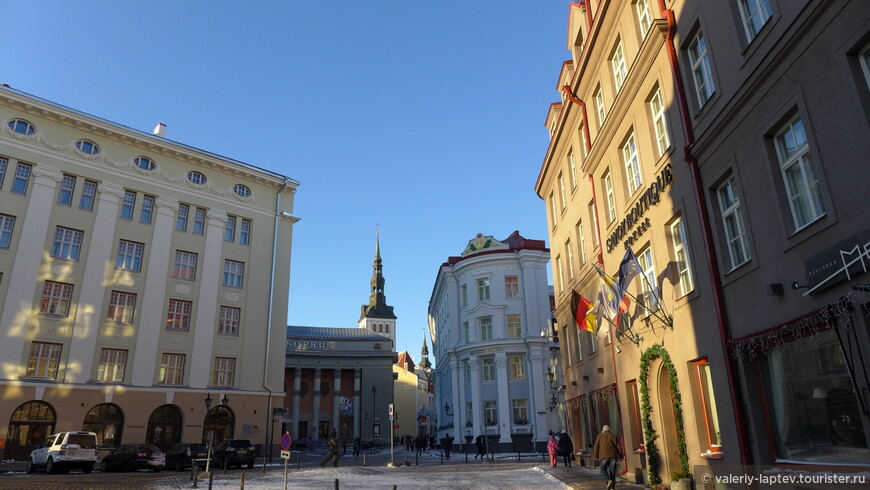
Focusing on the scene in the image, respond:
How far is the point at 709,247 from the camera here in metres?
12.9

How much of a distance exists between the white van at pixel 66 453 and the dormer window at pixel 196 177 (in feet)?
67.4

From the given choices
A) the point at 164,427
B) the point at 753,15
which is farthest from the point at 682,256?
the point at 164,427

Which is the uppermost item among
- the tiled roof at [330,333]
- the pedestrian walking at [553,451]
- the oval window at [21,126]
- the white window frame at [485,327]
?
the oval window at [21,126]

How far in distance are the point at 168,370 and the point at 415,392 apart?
8596cm

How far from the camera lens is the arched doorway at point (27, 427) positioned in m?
30.8

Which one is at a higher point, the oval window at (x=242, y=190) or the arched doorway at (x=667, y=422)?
the oval window at (x=242, y=190)

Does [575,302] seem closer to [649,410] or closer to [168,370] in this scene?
[649,410]

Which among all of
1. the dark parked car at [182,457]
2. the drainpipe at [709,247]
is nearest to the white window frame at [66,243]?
the dark parked car at [182,457]

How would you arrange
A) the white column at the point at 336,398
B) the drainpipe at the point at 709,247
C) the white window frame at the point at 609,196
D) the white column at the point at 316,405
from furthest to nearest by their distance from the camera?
1. the white column at the point at 336,398
2. the white column at the point at 316,405
3. the white window frame at the point at 609,196
4. the drainpipe at the point at 709,247

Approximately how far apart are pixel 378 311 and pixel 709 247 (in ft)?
389

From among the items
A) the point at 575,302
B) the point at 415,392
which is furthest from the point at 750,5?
the point at 415,392

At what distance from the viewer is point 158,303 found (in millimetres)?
37156

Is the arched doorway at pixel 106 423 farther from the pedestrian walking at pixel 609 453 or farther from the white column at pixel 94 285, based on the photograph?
the pedestrian walking at pixel 609 453

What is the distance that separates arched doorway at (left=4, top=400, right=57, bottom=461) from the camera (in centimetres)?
3075
